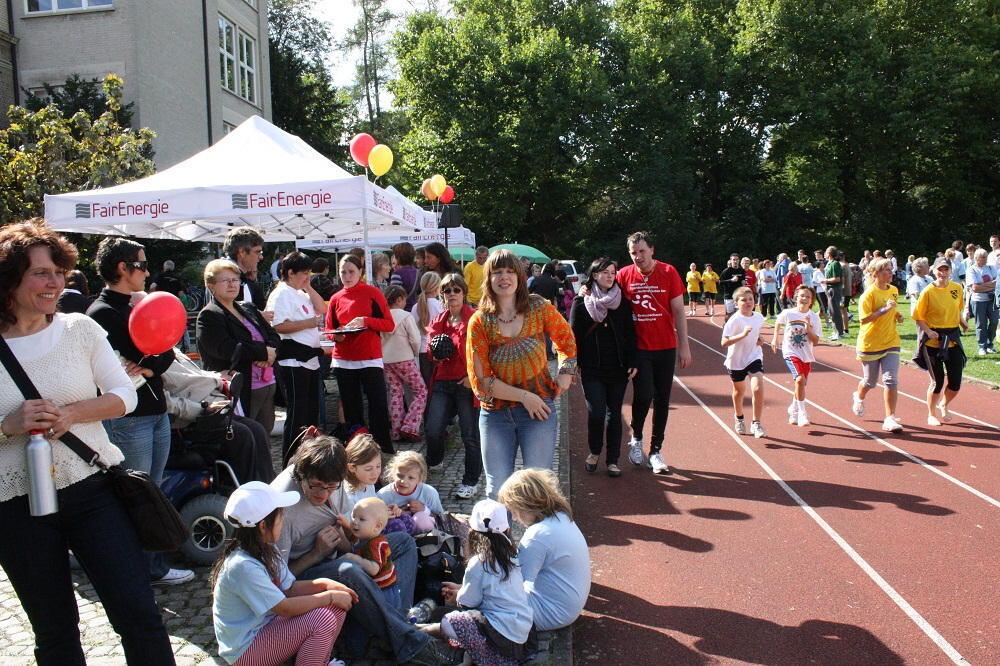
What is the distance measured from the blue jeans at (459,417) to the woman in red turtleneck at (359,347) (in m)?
0.75

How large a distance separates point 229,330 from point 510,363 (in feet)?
7.00

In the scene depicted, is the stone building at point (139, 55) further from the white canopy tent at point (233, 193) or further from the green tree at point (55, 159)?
the white canopy tent at point (233, 193)

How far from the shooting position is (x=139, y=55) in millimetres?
20859

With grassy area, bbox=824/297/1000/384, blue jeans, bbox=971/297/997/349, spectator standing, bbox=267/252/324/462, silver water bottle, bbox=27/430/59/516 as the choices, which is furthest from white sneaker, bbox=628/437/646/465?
blue jeans, bbox=971/297/997/349

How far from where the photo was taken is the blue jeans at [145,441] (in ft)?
13.8

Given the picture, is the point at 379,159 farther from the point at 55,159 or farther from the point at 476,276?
the point at 55,159

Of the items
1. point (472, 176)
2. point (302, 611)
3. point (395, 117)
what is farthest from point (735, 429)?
point (395, 117)

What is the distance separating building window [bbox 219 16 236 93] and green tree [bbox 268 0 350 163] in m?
6.92

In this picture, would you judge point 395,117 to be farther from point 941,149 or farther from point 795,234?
point 941,149

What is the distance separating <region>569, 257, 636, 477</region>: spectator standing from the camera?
21.5ft

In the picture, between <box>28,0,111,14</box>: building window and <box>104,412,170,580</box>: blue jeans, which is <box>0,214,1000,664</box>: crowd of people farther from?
<box>28,0,111,14</box>: building window

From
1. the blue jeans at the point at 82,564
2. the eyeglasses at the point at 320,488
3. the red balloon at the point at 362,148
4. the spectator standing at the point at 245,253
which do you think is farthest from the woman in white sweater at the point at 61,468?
the red balloon at the point at 362,148

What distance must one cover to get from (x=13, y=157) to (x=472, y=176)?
889 inches

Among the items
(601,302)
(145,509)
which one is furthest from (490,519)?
(601,302)
